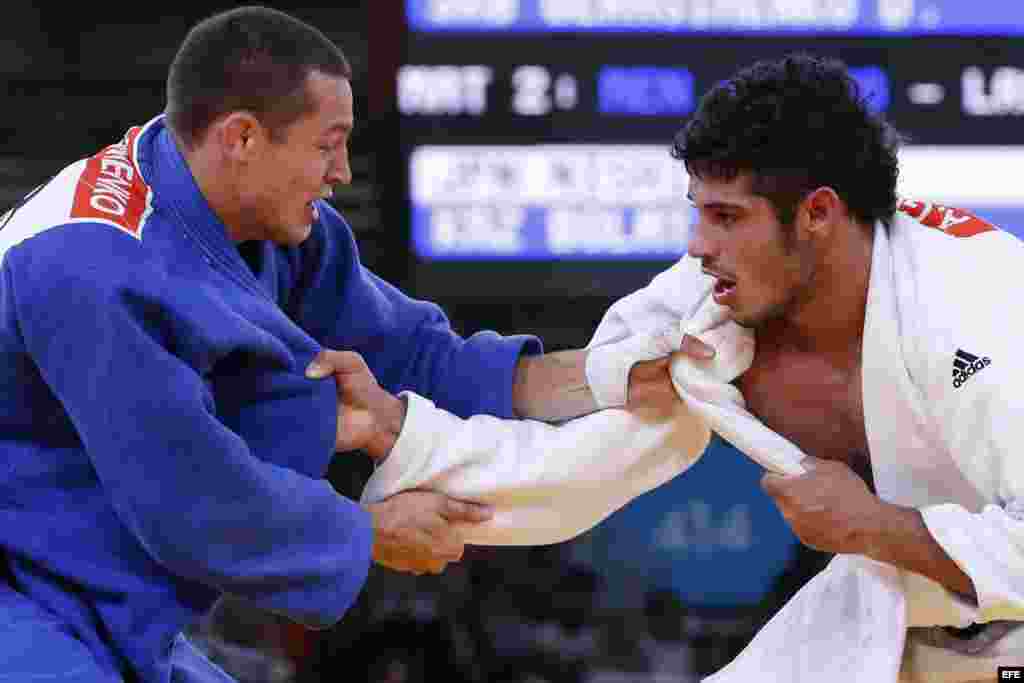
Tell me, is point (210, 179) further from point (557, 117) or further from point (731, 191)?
point (557, 117)

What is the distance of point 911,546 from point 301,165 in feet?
3.98

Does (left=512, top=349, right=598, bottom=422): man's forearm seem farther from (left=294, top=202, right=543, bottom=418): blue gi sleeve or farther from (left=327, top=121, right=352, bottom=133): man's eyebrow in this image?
(left=327, top=121, right=352, bottom=133): man's eyebrow

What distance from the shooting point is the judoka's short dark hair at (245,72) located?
9.98 ft

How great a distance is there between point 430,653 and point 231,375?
4.02 metres

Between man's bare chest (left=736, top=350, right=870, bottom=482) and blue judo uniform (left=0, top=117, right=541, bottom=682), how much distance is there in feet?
2.67

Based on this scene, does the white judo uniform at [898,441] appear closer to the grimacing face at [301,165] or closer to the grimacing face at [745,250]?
the grimacing face at [745,250]

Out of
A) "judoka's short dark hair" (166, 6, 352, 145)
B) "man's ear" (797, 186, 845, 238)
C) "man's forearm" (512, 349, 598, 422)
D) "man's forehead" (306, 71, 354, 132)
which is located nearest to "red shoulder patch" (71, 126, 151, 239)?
"judoka's short dark hair" (166, 6, 352, 145)

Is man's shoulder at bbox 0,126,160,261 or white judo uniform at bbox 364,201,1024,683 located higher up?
man's shoulder at bbox 0,126,160,261

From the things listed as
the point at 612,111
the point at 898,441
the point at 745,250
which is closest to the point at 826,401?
the point at 898,441

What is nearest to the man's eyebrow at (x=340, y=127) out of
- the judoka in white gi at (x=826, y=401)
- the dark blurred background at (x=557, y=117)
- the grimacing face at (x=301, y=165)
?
the grimacing face at (x=301, y=165)

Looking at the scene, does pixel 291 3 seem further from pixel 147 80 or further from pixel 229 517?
pixel 229 517

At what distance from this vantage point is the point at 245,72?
9.98ft

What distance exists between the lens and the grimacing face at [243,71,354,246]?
307cm

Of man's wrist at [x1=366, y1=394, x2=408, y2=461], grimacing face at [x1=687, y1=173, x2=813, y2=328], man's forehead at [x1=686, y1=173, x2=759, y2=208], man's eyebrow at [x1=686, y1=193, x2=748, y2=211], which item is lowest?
man's wrist at [x1=366, y1=394, x2=408, y2=461]
